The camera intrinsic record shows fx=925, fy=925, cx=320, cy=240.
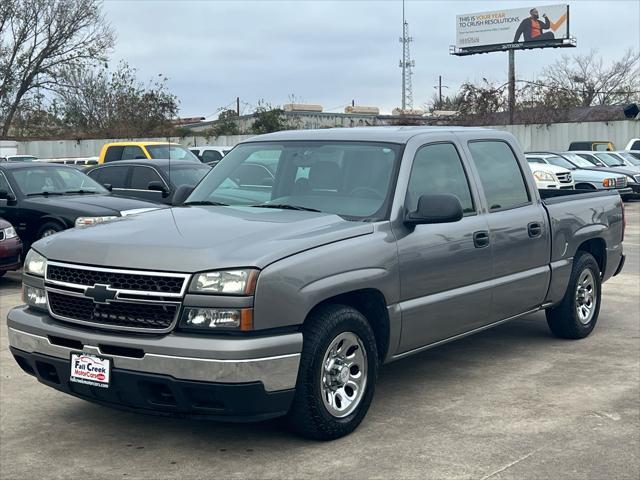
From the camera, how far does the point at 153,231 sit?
5223 mm

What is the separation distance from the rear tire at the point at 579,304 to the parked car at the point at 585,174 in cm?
1612

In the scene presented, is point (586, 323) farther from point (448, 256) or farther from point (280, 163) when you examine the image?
point (280, 163)

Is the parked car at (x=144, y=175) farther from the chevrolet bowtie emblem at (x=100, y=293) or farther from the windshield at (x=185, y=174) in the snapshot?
the chevrolet bowtie emblem at (x=100, y=293)

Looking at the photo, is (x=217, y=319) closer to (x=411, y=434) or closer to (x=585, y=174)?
(x=411, y=434)

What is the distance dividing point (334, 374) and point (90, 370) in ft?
4.38

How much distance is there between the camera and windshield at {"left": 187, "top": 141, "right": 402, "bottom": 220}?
5867mm

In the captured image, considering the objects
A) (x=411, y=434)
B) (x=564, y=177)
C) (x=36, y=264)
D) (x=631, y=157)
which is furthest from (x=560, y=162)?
(x=36, y=264)

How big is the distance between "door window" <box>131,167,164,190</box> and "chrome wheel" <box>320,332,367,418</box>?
1054 cm

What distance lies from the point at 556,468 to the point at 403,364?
245 cm

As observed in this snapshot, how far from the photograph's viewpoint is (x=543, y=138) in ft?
143

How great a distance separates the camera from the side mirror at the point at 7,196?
13.0m

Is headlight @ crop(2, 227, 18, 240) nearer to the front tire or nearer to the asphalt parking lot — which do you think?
the asphalt parking lot

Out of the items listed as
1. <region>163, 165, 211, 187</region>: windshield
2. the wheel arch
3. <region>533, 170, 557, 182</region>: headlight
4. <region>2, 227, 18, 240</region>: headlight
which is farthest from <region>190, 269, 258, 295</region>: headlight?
<region>533, 170, 557, 182</region>: headlight

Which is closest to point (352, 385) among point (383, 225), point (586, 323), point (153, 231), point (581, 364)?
point (383, 225)
